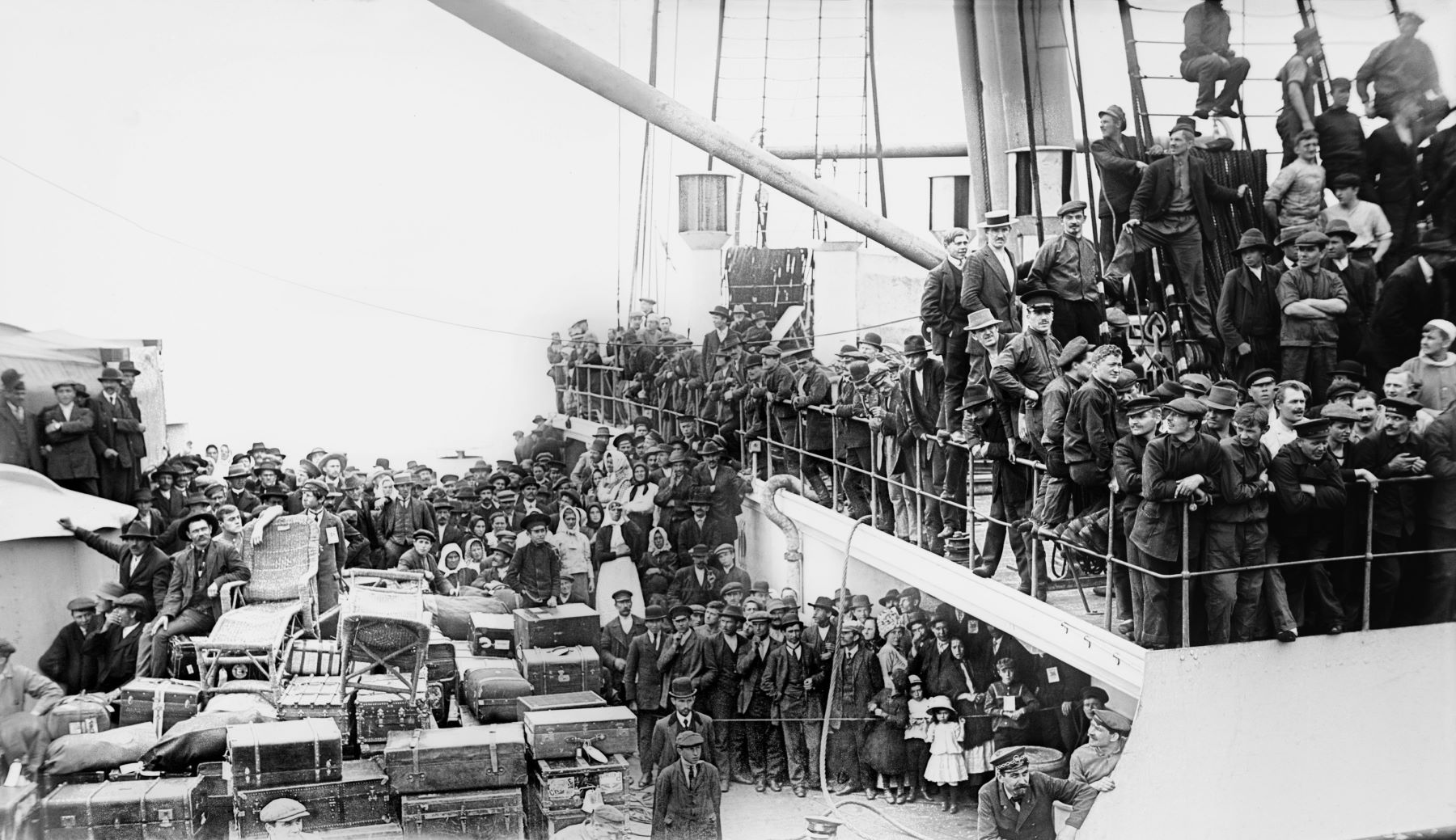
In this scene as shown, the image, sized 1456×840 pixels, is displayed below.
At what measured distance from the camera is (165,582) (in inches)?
257

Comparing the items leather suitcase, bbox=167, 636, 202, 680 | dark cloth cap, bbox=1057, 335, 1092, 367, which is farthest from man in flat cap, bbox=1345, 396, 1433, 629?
leather suitcase, bbox=167, 636, 202, 680

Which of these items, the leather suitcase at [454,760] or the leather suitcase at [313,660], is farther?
the leather suitcase at [313,660]

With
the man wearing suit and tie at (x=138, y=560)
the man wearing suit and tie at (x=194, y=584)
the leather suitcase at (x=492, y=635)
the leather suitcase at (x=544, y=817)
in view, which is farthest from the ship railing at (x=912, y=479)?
the man wearing suit and tie at (x=138, y=560)

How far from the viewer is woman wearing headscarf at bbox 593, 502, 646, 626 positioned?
717 centimetres

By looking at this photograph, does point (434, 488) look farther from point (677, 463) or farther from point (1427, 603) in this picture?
point (1427, 603)

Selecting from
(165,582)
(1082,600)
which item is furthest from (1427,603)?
(165,582)

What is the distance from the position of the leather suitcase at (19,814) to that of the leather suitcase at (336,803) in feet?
2.86

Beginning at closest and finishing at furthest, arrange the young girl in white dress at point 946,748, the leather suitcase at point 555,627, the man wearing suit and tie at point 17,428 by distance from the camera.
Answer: the man wearing suit and tie at point 17,428 < the leather suitcase at point 555,627 < the young girl in white dress at point 946,748

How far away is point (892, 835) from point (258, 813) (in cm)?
307

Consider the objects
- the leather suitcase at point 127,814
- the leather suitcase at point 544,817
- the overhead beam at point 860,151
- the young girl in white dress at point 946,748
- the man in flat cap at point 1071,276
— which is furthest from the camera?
the overhead beam at point 860,151

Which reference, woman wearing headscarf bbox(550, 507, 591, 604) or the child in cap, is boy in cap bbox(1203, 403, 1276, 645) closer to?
the child in cap

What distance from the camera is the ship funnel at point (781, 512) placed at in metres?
7.75

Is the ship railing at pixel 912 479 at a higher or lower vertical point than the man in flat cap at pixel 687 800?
higher

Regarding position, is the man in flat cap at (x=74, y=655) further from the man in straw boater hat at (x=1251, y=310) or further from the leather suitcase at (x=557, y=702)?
the man in straw boater hat at (x=1251, y=310)
